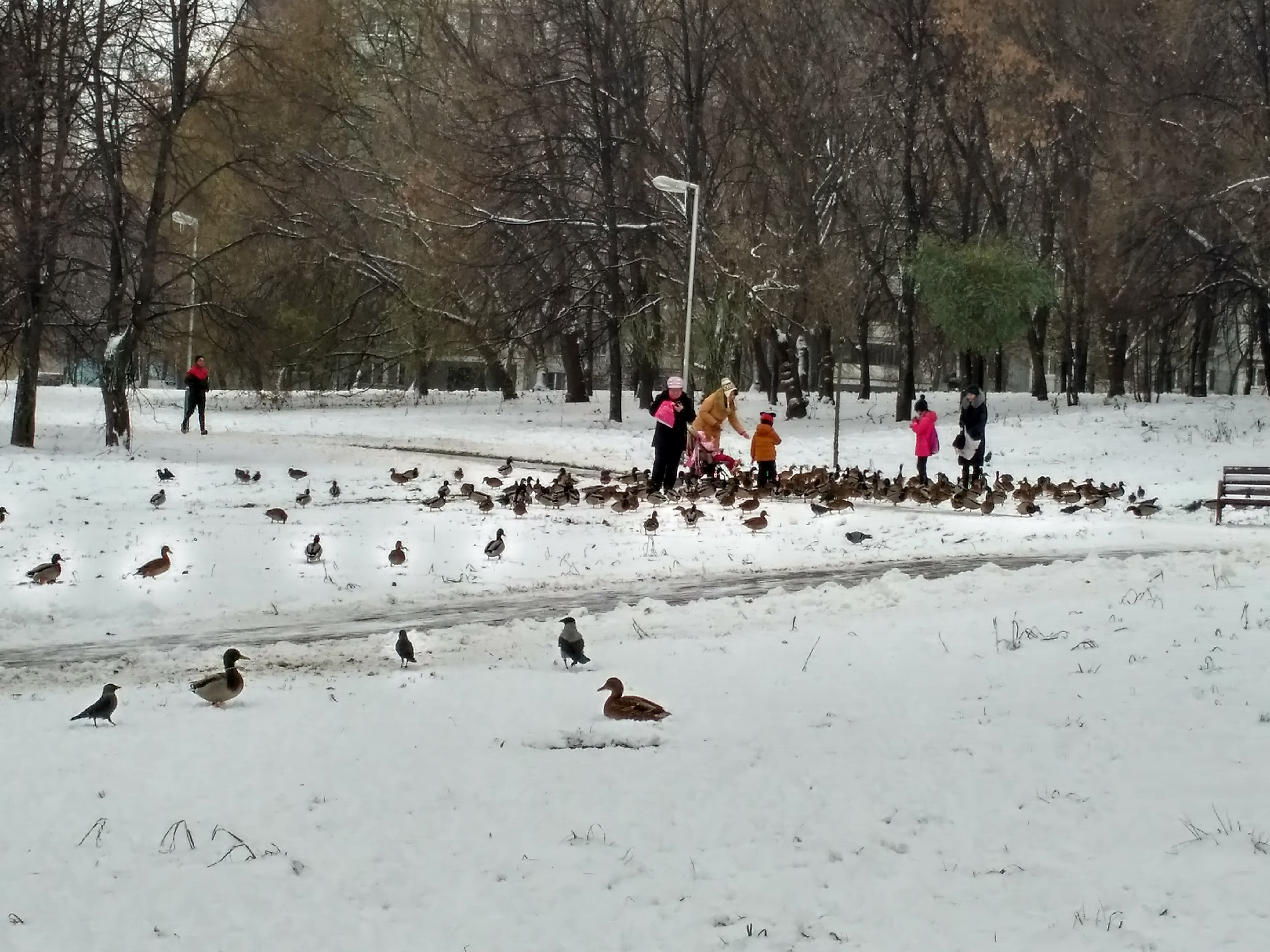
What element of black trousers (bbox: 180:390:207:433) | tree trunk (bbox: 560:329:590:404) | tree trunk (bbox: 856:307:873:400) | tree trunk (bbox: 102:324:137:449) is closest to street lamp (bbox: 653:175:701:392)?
black trousers (bbox: 180:390:207:433)

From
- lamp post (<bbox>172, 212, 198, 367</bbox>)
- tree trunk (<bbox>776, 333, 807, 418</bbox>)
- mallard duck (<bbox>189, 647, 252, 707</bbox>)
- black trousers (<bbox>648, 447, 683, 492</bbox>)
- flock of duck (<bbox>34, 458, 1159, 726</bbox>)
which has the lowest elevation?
mallard duck (<bbox>189, 647, 252, 707</bbox>)

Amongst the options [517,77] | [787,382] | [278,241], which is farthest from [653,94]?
[278,241]

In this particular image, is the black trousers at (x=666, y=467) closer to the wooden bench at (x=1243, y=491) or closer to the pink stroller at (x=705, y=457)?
the pink stroller at (x=705, y=457)

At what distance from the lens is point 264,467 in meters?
24.8

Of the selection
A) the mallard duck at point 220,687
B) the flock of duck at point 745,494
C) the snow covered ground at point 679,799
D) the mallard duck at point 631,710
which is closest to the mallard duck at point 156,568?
the flock of duck at point 745,494

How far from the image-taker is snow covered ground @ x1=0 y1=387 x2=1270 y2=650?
1285cm

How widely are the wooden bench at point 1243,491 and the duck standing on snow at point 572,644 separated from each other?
38.9ft

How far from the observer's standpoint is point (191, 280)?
36.8m

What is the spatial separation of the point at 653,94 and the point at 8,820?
1491 inches

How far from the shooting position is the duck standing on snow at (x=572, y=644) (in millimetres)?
9512

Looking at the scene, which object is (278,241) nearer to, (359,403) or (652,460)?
(359,403)

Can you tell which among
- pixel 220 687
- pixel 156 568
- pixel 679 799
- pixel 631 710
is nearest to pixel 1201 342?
pixel 156 568

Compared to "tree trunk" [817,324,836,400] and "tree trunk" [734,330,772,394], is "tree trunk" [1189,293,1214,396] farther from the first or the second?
"tree trunk" [734,330,772,394]

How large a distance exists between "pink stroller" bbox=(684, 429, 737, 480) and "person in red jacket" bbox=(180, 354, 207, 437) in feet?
39.6
